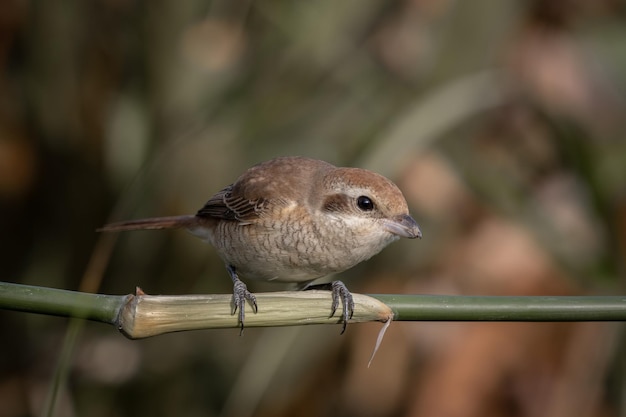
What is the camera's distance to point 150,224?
7.61 ft

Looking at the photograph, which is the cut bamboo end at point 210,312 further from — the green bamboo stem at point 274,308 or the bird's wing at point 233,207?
the bird's wing at point 233,207

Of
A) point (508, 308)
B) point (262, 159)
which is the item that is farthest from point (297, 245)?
point (262, 159)

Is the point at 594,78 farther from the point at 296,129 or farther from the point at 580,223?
the point at 296,129

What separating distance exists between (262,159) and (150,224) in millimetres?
859

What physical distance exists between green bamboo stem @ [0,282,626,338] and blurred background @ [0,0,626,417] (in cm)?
123

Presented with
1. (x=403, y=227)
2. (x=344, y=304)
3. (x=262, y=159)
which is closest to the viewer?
(x=344, y=304)

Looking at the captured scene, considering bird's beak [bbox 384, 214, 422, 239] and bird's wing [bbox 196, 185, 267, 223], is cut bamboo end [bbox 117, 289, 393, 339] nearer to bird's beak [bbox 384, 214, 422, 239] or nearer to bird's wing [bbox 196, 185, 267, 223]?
bird's beak [bbox 384, 214, 422, 239]

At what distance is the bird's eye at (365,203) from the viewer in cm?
184

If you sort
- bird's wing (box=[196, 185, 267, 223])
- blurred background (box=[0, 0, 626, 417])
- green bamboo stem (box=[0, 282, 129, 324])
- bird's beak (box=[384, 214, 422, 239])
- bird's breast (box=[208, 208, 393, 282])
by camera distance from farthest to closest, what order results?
blurred background (box=[0, 0, 626, 417]) < bird's wing (box=[196, 185, 267, 223]) < bird's breast (box=[208, 208, 393, 282]) < bird's beak (box=[384, 214, 422, 239]) < green bamboo stem (box=[0, 282, 129, 324])

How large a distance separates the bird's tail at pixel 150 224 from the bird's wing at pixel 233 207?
1.9 inches

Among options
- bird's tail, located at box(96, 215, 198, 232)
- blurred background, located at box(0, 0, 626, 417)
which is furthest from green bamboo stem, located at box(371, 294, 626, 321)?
blurred background, located at box(0, 0, 626, 417)

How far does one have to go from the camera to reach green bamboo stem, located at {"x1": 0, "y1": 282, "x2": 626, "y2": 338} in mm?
1312

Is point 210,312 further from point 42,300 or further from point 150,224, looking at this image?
point 150,224

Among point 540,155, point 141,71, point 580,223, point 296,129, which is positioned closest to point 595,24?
point 540,155
